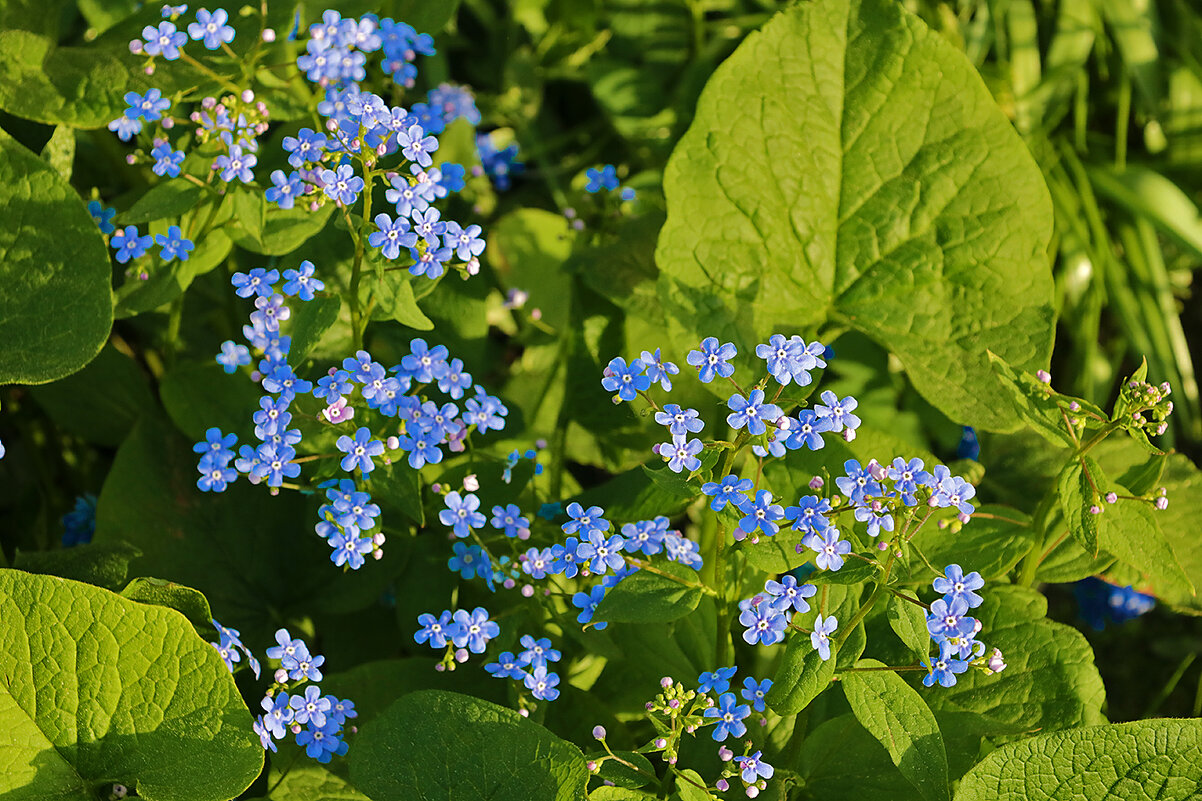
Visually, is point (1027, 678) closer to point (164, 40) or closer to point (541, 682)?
point (541, 682)

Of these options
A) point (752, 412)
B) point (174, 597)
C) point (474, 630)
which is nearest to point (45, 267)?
point (174, 597)

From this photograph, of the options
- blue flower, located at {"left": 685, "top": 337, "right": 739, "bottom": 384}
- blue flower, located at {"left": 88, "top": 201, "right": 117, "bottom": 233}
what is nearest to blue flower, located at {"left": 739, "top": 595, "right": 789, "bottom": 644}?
blue flower, located at {"left": 685, "top": 337, "right": 739, "bottom": 384}

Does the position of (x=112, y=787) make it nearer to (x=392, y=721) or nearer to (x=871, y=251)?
(x=392, y=721)

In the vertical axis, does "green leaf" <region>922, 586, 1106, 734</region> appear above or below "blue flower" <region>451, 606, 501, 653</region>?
below

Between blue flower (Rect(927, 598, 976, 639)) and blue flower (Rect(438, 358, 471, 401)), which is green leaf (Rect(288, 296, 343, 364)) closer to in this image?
blue flower (Rect(438, 358, 471, 401))

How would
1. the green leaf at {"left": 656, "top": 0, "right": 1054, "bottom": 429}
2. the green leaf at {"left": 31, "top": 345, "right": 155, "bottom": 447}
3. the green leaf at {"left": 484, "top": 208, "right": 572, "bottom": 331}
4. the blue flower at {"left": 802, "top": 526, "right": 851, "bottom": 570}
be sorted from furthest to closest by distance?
the green leaf at {"left": 484, "top": 208, "right": 572, "bottom": 331}
the green leaf at {"left": 31, "top": 345, "right": 155, "bottom": 447}
the green leaf at {"left": 656, "top": 0, "right": 1054, "bottom": 429}
the blue flower at {"left": 802, "top": 526, "right": 851, "bottom": 570}

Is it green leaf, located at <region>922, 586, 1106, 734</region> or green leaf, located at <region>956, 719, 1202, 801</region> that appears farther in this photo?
green leaf, located at <region>922, 586, 1106, 734</region>

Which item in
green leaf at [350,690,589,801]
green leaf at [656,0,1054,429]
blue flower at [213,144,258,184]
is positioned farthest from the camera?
green leaf at [656,0,1054,429]

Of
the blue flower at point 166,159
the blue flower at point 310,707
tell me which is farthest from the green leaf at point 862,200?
the blue flower at point 310,707

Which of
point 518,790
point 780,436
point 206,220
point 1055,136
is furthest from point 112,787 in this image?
point 1055,136
